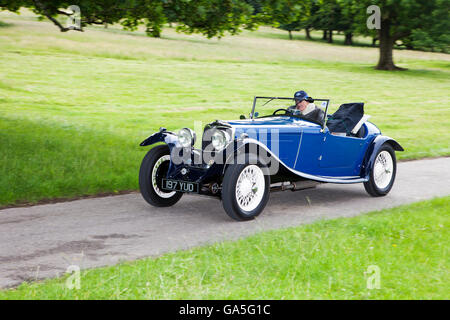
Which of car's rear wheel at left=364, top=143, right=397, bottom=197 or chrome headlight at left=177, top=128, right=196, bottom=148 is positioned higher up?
chrome headlight at left=177, top=128, right=196, bottom=148

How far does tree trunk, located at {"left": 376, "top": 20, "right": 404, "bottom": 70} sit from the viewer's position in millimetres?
44000

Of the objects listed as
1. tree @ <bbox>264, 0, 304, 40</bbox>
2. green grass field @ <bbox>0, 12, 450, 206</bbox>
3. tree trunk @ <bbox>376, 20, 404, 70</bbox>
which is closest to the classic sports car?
green grass field @ <bbox>0, 12, 450, 206</bbox>

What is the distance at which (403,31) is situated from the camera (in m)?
42.8

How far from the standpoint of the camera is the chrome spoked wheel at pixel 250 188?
740 centimetres

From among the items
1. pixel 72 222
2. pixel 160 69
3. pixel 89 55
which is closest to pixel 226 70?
pixel 160 69

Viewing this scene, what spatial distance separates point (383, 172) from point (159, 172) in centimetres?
377

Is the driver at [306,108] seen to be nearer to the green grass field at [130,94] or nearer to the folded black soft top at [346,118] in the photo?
the folded black soft top at [346,118]

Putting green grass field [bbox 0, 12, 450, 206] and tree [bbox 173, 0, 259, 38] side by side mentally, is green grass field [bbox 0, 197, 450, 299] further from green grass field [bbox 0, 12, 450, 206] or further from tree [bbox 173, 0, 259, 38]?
tree [bbox 173, 0, 259, 38]

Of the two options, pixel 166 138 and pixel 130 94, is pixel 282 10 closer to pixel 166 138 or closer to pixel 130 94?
pixel 166 138

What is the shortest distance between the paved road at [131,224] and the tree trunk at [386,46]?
36176mm

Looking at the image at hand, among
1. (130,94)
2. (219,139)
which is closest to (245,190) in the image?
(219,139)

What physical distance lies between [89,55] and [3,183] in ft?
112

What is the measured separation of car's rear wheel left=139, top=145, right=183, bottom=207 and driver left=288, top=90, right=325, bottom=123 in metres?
2.14

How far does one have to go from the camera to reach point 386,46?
4578cm
